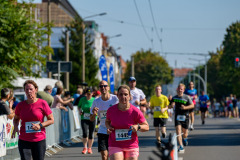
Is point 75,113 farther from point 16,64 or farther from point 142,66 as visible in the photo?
point 142,66

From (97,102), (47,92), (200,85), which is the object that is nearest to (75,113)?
(47,92)

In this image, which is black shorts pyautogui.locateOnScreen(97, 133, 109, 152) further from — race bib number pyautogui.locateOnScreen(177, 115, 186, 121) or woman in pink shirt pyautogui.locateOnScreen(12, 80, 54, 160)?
race bib number pyautogui.locateOnScreen(177, 115, 186, 121)

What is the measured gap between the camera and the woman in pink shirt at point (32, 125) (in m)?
8.80

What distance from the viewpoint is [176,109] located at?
640 inches

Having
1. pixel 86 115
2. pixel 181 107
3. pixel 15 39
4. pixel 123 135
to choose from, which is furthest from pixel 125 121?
pixel 15 39

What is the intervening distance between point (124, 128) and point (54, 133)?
9728 millimetres

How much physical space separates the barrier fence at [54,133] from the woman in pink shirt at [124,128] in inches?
192

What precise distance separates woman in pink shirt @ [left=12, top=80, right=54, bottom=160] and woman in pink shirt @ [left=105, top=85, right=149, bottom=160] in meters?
1.11

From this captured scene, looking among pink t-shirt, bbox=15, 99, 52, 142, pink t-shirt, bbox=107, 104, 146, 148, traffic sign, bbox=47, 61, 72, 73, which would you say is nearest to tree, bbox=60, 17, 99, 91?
traffic sign, bbox=47, 61, 72, 73

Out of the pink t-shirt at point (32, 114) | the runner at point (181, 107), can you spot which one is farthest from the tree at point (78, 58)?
the pink t-shirt at point (32, 114)

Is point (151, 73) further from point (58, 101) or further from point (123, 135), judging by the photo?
point (123, 135)

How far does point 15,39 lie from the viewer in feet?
75.2

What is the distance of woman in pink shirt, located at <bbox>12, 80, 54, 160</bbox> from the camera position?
8805 millimetres

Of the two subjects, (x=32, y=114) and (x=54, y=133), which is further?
(x=54, y=133)
